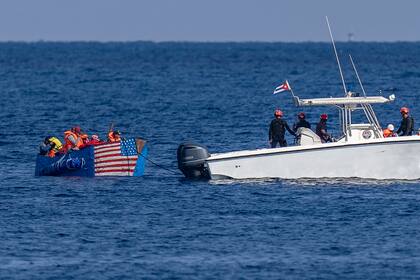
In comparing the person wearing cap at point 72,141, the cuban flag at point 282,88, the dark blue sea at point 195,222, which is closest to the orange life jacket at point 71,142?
the person wearing cap at point 72,141

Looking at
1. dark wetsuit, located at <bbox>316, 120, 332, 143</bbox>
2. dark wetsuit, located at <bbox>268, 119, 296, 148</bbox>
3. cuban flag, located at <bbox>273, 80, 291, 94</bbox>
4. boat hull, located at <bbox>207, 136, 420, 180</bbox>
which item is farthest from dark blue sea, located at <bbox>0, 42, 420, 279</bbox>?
cuban flag, located at <bbox>273, 80, 291, 94</bbox>

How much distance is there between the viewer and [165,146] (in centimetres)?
5775

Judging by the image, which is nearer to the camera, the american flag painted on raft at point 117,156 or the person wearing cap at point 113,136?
the american flag painted on raft at point 117,156

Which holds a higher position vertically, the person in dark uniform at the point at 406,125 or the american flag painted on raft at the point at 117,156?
the person in dark uniform at the point at 406,125

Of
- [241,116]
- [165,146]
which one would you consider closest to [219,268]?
[165,146]

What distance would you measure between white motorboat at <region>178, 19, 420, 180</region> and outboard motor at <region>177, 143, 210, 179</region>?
0.46 feet

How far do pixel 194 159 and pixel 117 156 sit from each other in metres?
3.01

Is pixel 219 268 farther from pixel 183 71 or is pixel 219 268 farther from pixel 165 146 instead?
pixel 183 71

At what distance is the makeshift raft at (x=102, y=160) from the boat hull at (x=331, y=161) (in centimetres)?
342

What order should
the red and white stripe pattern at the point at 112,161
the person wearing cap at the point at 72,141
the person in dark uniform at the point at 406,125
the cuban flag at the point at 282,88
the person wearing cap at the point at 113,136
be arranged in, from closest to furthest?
the person in dark uniform at the point at 406,125 < the cuban flag at the point at 282,88 < the red and white stripe pattern at the point at 112,161 < the person wearing cap at the point at 113,136 < the person wearing cap at the point at 72,141

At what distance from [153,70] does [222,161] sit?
104 meters

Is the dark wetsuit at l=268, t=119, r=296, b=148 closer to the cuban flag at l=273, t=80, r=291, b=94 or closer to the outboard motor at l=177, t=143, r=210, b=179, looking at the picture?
the cuban flag at l=273, t=80, r=291, b=94

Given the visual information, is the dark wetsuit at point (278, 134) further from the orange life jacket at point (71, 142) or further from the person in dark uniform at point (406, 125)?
the orange life jacket at point (71, 142)

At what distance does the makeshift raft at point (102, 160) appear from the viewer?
45.7 metres
